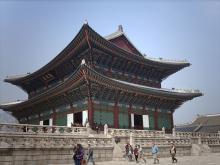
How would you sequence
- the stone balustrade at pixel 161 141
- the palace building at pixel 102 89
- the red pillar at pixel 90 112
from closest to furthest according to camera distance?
the stone balustrade at pixel 161 141, the red pillar at pixel 90 112, the palace building at pixel 102 89

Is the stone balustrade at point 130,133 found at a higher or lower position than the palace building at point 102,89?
lower

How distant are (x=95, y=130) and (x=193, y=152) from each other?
372 inches

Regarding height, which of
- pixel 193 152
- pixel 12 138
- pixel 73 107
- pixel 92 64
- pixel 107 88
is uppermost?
pixel 92 64

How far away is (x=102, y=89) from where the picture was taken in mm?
25062

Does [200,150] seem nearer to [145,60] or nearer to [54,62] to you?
[145,60]

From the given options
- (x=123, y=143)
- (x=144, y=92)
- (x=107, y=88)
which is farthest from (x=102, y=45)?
(x=123, y=143)

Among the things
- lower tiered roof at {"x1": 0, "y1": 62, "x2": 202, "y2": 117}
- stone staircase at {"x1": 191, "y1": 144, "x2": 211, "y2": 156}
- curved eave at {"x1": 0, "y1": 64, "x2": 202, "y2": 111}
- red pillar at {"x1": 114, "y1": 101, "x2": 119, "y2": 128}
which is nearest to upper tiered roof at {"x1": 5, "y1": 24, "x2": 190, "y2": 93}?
lower tiered roof at {"x1": 0, "y1": 62, "x2": 202, "y2": 117}

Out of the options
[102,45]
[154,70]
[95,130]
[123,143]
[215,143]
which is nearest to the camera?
[123,143]

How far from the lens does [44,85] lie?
35250 mm

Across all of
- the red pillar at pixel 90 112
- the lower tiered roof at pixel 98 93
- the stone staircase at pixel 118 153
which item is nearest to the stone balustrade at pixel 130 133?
the stone staircase at pixel 118 153

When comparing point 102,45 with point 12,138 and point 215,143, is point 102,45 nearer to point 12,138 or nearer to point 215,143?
point 12,138

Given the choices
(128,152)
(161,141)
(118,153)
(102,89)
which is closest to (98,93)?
(102,89)

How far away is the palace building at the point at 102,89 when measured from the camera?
24609 millimetres

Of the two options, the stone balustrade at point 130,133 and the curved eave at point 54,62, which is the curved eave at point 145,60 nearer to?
the curved eave at point 54,62
